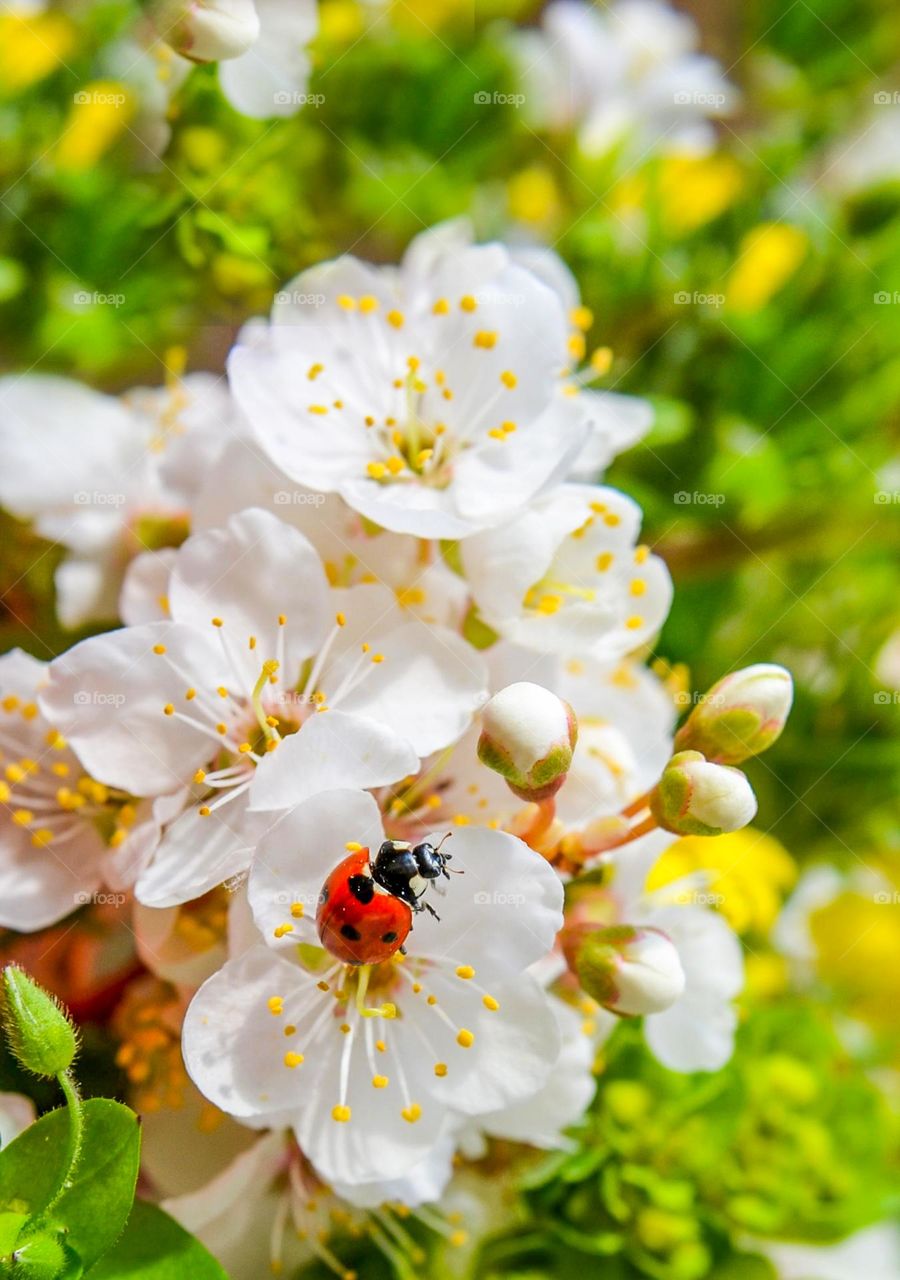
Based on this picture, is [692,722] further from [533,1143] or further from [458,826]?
[533,1143]

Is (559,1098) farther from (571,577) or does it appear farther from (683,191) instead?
(683,191)

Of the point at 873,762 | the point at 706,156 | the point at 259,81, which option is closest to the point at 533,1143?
the point at 873,762

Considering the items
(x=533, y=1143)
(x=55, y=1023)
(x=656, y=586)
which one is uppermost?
(x=656, y=586)

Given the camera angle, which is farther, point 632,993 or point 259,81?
point 259,81
